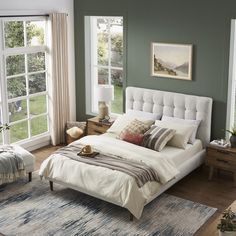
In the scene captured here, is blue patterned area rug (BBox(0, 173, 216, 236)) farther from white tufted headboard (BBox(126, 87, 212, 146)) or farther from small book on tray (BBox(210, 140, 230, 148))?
white tufted headboard (BBox(126, 87, 212, 146))

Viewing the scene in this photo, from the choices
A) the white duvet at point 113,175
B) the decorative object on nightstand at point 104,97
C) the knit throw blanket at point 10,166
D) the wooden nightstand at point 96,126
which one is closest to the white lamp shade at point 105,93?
the decorative object on nightstand at point 104,97

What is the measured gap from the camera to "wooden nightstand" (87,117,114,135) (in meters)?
7.69

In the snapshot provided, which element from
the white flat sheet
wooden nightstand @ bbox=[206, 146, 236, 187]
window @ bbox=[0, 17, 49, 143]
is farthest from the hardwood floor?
window @ bbox=[0, 17, 49, 143]

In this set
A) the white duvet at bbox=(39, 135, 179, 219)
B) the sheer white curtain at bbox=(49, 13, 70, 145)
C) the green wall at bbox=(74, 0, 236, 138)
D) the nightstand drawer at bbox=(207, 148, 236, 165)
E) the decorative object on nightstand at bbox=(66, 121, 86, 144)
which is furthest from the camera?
the decorative object on nightstand at bbox=(66, 121, 86, 144)

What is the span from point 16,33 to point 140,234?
4.02m

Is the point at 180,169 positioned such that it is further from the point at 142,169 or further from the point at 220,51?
the point at 220,51

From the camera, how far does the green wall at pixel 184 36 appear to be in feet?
21.9

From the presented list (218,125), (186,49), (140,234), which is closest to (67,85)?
(186,49)

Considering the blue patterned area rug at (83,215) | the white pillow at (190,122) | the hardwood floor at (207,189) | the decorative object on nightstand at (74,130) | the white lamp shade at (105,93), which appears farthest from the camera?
the decorative object on nightstand at (74,130)

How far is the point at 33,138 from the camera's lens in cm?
805

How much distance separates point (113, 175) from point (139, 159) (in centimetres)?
59

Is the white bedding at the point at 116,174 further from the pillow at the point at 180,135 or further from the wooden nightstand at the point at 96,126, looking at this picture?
the wooden nightstand at the point at 96,126

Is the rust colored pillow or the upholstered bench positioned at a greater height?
the rust colored pillow

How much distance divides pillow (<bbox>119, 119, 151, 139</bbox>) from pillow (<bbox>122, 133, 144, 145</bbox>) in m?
0.05
